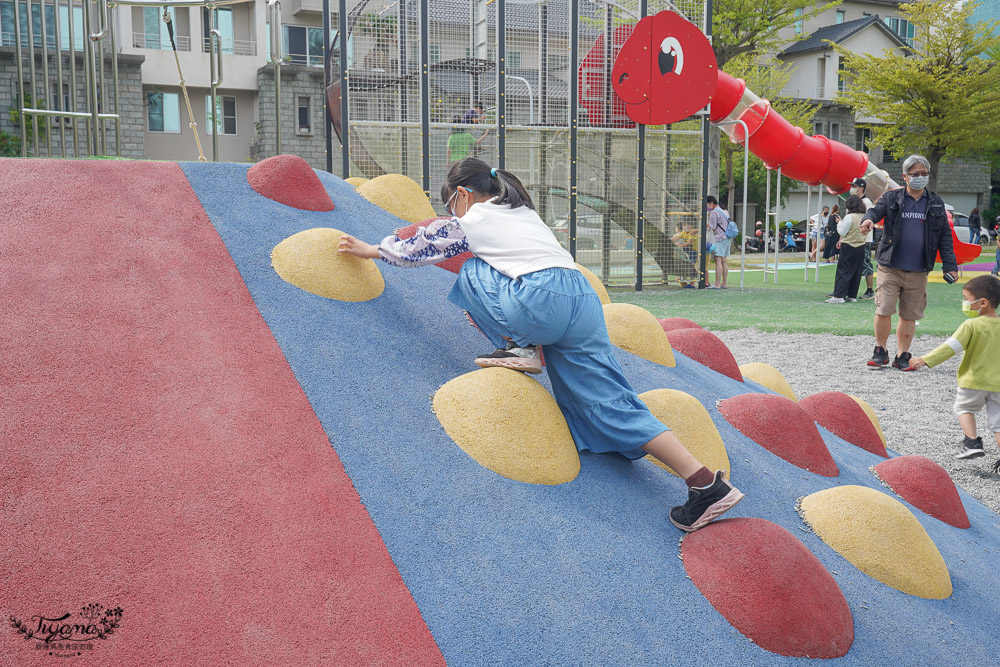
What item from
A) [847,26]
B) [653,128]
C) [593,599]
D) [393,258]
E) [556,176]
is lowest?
[593,599]

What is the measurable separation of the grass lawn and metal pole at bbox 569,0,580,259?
5.31 feet

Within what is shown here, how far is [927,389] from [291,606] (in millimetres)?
6847

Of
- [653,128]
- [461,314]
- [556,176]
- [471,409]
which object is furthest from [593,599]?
[653,128]

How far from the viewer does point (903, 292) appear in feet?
25.5

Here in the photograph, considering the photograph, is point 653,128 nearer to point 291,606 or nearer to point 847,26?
point 291,606

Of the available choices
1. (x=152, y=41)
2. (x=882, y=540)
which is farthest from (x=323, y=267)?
(x=152, y=41)

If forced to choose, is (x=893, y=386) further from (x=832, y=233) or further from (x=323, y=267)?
(x=832, y=233)

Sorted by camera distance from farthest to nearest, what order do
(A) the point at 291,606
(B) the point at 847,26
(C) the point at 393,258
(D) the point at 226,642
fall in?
(B) the point at 847,26 < (C) the point at 393,258 < (A) the point at 291,606 < (D) the point at 226,642

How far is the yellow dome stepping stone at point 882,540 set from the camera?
2.91m

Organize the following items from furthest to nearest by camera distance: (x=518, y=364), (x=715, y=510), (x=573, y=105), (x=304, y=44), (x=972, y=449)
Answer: (x=304, y=44) < (x=573, y=105) < (x=972, y=449) < (x=518, y=364) < (x=715, y=510)

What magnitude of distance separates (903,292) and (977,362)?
9.06 feet

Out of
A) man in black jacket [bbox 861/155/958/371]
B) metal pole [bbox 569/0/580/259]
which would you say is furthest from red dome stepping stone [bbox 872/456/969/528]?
metal pole [bbox 569/0/580/259]

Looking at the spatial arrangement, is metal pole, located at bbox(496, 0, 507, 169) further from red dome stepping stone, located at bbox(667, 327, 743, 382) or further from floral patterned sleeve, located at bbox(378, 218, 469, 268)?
floral patterned sleeve, located at bbox(378, 218, 469, 268)

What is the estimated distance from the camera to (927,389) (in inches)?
282
